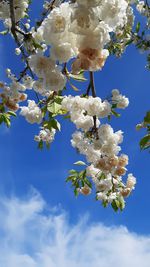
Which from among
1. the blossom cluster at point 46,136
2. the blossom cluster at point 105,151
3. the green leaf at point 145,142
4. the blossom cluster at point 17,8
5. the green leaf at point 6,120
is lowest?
the green leaf at point 145,142

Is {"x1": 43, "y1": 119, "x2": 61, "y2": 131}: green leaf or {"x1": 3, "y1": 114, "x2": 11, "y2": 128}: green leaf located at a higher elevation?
{"x1": 3, "y1": 114, "x2": 11, "y2": 128}: green leaf

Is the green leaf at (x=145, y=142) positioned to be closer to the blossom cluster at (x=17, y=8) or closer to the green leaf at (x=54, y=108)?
the green leaf at (x=54, y=108)

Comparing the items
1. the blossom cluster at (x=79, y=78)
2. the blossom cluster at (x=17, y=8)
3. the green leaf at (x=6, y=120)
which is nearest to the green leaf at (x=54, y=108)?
the blossom cluster at (x=79, y=78)

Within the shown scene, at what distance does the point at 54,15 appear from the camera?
5.79ft

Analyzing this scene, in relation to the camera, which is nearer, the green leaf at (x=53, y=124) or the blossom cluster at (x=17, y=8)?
the green leaf at (x=53, y=124)

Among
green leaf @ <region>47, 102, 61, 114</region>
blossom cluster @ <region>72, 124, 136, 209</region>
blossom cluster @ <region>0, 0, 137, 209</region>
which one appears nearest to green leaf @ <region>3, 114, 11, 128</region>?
blossom cluster @ <region>0, 0, 137, 209</region>

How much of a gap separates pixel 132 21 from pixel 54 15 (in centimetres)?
401

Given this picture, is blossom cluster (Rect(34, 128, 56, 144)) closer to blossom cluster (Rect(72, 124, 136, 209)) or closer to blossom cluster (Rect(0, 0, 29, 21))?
blossom cluster (Rect(72, 124, 136, 209))

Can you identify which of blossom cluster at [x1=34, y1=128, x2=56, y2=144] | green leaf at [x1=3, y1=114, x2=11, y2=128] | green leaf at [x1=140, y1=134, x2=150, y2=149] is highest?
blossom cluster at [x1=34, y1=128, x2=56, y2=144]

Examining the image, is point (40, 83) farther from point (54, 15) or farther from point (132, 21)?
point (132, 21)

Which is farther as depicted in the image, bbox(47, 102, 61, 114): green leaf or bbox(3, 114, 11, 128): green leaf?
bbox(3, 114, 11, 128): green leaf

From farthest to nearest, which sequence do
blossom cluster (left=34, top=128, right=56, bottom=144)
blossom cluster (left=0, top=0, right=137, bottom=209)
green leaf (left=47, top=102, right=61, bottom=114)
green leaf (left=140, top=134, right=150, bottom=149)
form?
blossom cluster (left=34, top=128, right=56, bottom=144) → green leaf (left=47, top=102, right=61, bottom=114) → green leaf (left=140, top=134, right=150, bottom=149) → blossom cluster (left=0, top=0, right=137, bottom=209)

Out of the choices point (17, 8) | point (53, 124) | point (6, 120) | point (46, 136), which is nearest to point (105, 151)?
point (53, 124)

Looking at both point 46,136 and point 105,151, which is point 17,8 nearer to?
point 46,136
